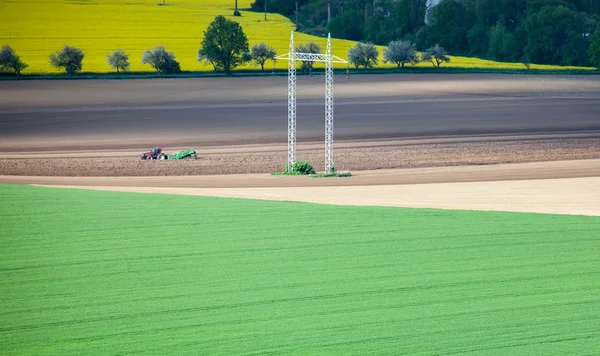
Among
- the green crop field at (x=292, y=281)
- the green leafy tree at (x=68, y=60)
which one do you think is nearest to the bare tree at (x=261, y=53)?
the green leafy tree at (x=68, y=60)

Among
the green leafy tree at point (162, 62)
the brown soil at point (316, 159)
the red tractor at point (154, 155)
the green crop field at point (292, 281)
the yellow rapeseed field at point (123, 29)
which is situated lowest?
the brown soil at point (316, 159)

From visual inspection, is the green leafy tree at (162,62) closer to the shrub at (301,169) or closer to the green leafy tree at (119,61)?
the green leafy tree at (119,61)

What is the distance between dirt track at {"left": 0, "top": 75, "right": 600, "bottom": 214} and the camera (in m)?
33.6

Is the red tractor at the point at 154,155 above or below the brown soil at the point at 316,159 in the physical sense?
above

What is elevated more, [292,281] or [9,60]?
[9,60]

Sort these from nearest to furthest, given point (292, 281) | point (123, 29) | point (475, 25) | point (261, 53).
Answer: point (292, 281) → point (261, 53) → point (123, 29) → point (475, 25)

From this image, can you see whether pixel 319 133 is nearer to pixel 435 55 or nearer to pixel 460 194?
pixel 460 194

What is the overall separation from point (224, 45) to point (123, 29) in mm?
23582

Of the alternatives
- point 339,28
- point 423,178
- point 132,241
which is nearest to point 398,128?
point 423,178

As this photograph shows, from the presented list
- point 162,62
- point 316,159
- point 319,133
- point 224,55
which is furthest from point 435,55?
point 316,159

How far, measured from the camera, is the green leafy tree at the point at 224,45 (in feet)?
274

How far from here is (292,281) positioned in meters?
15.4

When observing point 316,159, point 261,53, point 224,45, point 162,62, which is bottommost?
point 316,159

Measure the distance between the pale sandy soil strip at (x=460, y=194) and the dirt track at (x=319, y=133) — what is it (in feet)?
0.43
